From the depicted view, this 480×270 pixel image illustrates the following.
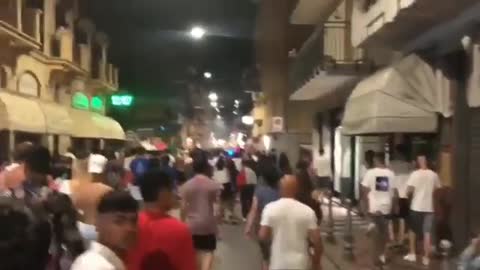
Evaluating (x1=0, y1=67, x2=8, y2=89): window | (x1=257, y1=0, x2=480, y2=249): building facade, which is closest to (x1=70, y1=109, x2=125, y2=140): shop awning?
(x1=0, y1=67, x2=8, y2=89): window

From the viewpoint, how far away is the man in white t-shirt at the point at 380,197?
49.3 ft

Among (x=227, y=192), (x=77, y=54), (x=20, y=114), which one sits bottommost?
(x=227, y=192)

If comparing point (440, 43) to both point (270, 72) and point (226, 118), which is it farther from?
point (226, 118)

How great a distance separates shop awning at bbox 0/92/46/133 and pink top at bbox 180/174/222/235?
8.81 m

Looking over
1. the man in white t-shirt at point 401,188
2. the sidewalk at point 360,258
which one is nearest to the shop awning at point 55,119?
the sidewalk at point 360,258

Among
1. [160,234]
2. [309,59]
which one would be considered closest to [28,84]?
[309,59]

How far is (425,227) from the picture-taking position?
14648 mm

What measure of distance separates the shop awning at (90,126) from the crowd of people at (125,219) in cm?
2029

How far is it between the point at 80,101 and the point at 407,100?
73.1 feet

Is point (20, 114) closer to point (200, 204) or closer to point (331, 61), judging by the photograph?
point (331, 61)

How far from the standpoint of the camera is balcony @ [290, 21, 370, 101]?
80.3 feet

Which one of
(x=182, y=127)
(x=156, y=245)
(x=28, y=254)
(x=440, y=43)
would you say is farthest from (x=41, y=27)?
(x=182, y=127)

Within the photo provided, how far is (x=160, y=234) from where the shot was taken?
19.8 feet

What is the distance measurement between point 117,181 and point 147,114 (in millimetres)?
48991
